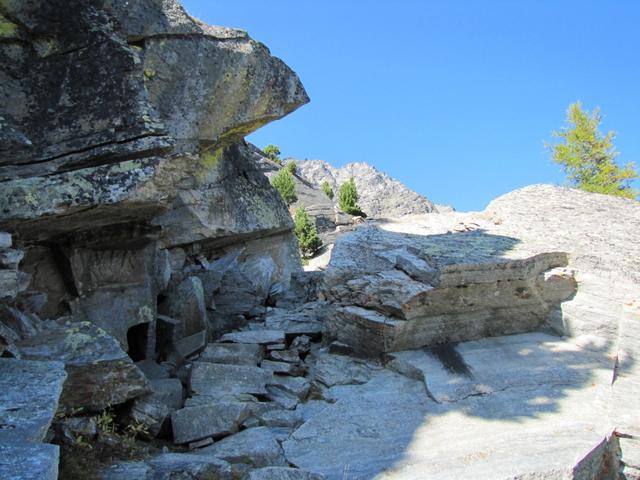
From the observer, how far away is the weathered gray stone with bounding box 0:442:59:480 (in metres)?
3.74

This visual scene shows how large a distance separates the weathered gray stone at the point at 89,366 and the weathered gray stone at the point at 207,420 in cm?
55

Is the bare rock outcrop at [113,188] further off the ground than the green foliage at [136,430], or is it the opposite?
the bare rock outcrop at [113,188]

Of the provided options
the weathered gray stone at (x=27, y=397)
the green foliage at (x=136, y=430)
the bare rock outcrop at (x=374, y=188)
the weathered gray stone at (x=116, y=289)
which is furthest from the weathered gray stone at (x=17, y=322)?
the bare rock outcrop at (x=374, y=188)

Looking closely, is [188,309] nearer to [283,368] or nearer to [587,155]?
[283,368]

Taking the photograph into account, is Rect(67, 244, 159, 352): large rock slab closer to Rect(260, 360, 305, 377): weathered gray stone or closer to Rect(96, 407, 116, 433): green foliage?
Rect(260, 360, 305, 377): weathered gray stone

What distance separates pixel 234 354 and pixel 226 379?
817mm

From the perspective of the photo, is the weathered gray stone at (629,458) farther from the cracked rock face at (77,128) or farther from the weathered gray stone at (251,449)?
the cracked rock face at (77,128)

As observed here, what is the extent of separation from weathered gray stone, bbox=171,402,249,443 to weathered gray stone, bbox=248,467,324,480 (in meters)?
1.31

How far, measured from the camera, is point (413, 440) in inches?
252

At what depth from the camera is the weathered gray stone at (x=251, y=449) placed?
5.99 m

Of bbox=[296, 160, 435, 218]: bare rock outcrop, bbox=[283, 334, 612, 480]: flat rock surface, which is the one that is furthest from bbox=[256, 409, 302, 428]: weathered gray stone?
bbox=[296, 160, 435, 218]: bare rock outcrop

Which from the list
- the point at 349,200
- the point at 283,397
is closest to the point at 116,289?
the point at 283,397

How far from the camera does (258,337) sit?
9.34 meters

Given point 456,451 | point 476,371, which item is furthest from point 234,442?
point 476,371
